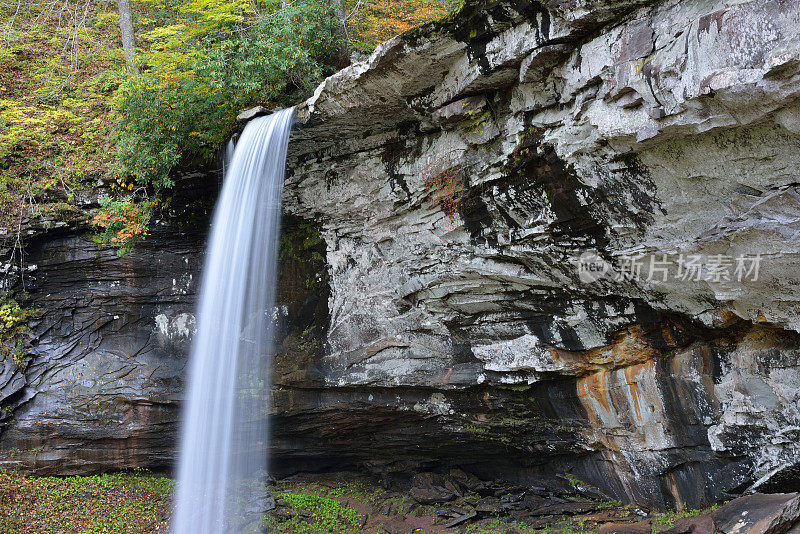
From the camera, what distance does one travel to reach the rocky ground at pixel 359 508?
8.28 m

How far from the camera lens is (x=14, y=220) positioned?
32.4 ft

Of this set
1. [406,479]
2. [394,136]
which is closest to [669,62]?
[394,136]

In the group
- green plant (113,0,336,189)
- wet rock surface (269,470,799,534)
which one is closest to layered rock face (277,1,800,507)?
wet rock surface (269,470,799,534)

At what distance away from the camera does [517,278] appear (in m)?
7.70

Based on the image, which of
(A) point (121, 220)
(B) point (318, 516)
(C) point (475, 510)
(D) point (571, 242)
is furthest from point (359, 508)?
(A) point (121, 220)

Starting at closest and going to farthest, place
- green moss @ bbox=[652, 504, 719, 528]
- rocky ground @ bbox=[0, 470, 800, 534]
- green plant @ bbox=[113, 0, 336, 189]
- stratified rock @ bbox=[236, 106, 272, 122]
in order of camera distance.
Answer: green moss @ bbox=[652, 504, 719, 528], rocky ground @ bbox=[0, 470, 800, 534], stratified rock @ bbox=[236, 106, 272, 122], green plant @ bbox=[113, 0, 336, 189]

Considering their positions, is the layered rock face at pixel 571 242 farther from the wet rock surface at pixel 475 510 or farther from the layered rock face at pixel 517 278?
the wet rock surface at pixel 475 510

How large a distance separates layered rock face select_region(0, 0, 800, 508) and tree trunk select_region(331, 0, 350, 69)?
8.37 feet

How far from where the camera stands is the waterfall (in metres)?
8.96

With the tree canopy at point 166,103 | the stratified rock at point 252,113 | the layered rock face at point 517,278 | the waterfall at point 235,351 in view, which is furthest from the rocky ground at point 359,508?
the stratified rock at point 252,113

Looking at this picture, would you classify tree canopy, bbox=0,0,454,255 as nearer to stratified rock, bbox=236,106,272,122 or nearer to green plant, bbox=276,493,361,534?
stratified rock, bbox=236,106,272,122

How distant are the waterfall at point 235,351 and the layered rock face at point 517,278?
461mm

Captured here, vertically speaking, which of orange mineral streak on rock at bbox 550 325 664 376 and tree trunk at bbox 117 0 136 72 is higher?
tree trunk at bbox 117 0 136 72

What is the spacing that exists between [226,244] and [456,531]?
6201 mm
